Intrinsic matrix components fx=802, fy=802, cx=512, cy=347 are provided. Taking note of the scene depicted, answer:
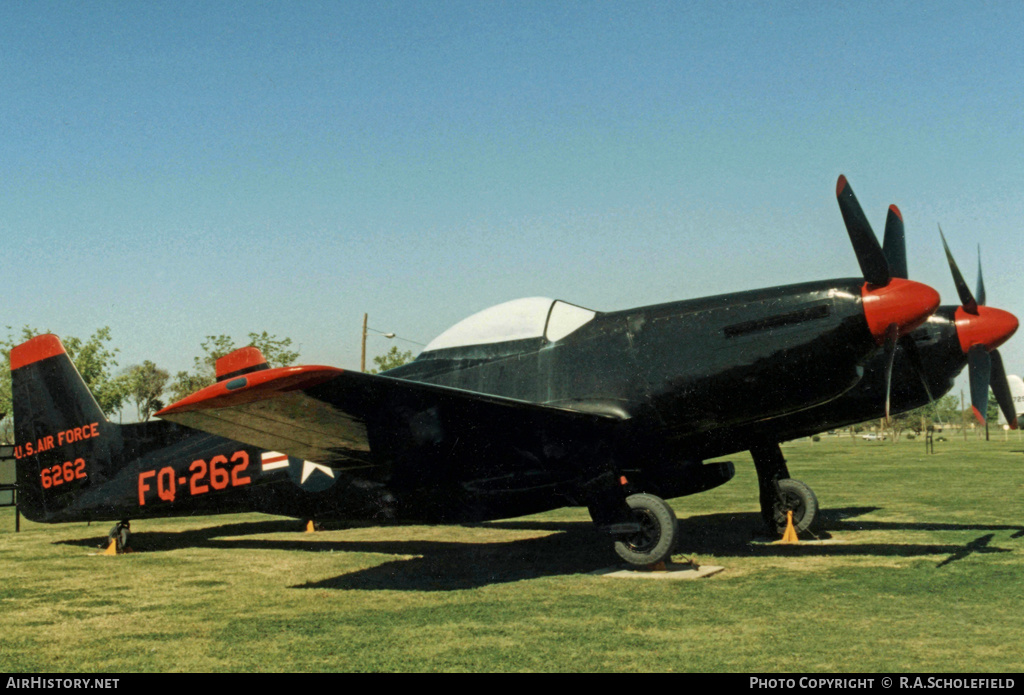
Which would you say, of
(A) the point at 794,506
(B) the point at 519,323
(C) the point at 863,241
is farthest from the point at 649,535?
(A) the point at 794,506

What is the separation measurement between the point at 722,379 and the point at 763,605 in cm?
243

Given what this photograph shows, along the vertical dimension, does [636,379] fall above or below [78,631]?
above

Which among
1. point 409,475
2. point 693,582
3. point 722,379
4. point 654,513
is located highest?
point 722,379

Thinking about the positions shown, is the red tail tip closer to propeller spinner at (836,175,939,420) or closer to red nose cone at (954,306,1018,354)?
propeller spinner at (836,175,939,420)

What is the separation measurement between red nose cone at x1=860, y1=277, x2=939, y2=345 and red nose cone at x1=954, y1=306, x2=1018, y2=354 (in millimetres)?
2474

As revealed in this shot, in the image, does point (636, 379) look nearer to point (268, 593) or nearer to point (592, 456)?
point (592, 456)

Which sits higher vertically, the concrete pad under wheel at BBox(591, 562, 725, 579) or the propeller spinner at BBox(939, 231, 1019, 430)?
the propeller spinner at BBox(939, 231, 1019, 430)

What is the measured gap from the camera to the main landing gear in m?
11.4

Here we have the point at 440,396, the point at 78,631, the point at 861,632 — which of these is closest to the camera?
the point at 861,632

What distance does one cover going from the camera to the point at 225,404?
6727mm

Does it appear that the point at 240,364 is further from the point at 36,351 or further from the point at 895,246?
the point at 895,246

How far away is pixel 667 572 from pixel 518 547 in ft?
10.6

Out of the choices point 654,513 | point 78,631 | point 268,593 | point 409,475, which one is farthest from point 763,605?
point 78,631

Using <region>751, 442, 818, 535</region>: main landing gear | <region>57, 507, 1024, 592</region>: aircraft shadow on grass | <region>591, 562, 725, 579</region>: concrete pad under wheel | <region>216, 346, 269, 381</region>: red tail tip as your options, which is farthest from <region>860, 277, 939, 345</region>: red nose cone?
<region>216, 346, 269, 381</region>: red tail tip
